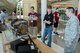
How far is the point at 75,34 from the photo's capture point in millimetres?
2754

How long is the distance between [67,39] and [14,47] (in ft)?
3.31

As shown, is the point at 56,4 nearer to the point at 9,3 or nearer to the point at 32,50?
the point at 32,50

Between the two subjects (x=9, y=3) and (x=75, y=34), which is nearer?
(x=9, y=3)

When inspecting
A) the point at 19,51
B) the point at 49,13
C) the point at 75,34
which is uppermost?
the point at 49,13

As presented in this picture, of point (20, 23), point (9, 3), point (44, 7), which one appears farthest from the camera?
point (44, 7)

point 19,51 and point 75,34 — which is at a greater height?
point 75,34

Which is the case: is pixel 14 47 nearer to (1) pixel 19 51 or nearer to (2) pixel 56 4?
(1) pixel 19 51

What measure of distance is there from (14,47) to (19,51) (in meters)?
0.26

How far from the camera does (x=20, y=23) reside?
11.5ft

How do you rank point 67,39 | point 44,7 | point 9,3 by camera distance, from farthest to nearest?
point 44,7 → point 67,39 → point 9,3

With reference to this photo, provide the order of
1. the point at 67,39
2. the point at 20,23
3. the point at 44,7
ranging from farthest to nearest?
1. the point at 44,7
2. the point at 20,23
3. the point at 67,39

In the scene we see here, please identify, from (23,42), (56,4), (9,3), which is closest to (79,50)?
(23,42)

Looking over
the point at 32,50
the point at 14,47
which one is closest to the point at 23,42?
the point at 14,47

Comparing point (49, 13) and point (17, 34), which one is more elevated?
point (49, 13)
